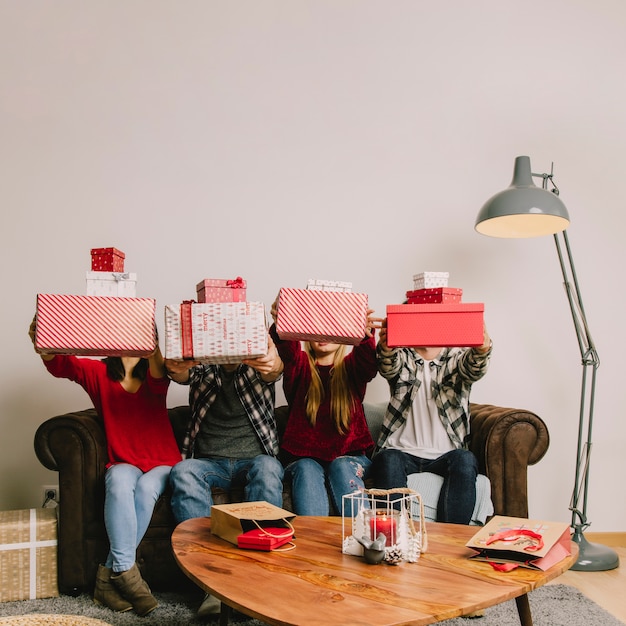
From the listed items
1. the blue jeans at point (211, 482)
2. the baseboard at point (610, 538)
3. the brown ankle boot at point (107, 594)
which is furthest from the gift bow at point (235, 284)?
the baseboard at point (610, 538)

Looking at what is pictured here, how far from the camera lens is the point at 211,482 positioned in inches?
90.6

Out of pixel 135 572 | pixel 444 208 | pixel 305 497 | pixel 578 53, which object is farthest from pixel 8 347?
pixel 578 53

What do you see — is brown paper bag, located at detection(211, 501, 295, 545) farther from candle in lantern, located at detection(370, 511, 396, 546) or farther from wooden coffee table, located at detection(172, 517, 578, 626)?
candle in lantern, located at detection(370, 511, 396, 546)

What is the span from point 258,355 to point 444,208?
164 centimetres

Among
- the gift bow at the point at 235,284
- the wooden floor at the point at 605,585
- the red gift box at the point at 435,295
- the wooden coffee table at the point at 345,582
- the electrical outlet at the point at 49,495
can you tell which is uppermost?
the gift bow at the point at 235,284

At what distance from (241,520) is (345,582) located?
0.36 meters

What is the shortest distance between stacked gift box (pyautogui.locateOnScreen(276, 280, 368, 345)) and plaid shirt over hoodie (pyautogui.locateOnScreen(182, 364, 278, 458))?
23.6 inches

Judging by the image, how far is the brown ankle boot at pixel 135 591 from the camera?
2078 mm

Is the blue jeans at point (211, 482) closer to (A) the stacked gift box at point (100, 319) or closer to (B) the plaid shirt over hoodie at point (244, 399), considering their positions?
(B) the plaid shirt over hoodie at point (244, 399)

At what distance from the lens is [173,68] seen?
3.09 meters

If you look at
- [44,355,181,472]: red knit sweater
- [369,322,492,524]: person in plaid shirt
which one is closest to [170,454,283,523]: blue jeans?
[44,355,181,472]: red knit sweater

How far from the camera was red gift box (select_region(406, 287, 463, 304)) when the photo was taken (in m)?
1.96

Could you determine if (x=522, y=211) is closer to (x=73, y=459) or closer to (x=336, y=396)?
(x=336, y=396)

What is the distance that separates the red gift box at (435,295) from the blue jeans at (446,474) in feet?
2.13
